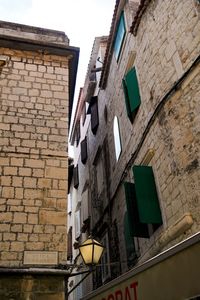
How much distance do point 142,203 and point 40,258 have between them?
245cm

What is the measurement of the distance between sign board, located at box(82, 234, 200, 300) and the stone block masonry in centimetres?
246

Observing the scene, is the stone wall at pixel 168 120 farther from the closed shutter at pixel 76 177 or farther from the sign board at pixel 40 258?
the closed shutter at pixel 76 177

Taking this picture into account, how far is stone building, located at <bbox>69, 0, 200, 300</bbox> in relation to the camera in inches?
245

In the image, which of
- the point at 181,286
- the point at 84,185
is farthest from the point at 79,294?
the point at 181,286


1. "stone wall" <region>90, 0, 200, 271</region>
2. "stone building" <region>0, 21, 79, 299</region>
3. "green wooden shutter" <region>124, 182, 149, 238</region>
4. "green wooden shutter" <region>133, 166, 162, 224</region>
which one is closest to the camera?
"stone building" <region>0, 21, 79, 299</region>

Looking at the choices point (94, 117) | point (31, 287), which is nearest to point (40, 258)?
point (31, 287)

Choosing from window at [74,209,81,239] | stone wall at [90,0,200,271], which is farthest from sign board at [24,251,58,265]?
window at [74,209,81,239]

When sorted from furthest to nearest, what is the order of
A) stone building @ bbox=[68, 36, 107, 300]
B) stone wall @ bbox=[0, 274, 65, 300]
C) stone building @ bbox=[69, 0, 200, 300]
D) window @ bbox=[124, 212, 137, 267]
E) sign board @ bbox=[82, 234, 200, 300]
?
stone building @ bbox=[68, 36, 107, 300]
window @ bbox=[124, 212, 137, 267]
stone building @ bbox=[69, 0, 200, 300]
stone wall @ bbox=[0, 274, 65, 300]
sign board @ bbox=[82, 234, 200, 300]

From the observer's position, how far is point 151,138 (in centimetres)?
772

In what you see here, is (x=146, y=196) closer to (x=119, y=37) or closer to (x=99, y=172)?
(x=99, y=172)

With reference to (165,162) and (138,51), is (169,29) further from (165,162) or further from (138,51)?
(165,162)

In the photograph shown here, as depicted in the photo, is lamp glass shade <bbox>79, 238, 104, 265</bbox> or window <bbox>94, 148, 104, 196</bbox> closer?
lamp glass shade <bbox>79, 238, 104, 265</bbox>

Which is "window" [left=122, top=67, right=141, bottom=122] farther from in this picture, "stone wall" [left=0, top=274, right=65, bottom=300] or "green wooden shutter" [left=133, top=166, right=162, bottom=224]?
"stone wall" [left=0, top=274, right=65, bottom=300]

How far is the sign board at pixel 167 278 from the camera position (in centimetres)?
274
